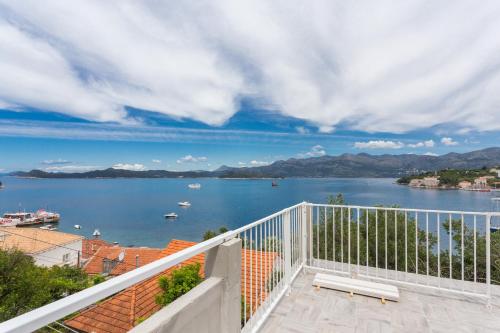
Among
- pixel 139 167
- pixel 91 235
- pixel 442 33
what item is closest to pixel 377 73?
pixel 442 33

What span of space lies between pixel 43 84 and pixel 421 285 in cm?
2027

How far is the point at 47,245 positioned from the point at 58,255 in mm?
2770

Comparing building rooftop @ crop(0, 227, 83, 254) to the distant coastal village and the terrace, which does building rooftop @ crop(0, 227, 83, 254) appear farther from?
the distant coastal village

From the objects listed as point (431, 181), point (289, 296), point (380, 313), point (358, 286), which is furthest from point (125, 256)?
point (431, 181)

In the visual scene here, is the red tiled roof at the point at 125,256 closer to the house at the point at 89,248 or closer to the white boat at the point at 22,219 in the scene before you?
the house at the point at 89,248

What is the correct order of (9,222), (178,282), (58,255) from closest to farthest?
(178,282)
(58,255)
(9,222)

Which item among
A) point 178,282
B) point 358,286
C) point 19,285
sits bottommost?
point 19,285

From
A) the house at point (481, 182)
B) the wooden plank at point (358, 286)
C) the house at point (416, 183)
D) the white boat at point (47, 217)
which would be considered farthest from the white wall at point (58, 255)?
the house at point (416, 183)

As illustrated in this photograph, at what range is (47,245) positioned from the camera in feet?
78.1

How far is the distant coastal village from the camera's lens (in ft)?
101

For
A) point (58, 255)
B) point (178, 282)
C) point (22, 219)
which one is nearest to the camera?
point (178, 282)

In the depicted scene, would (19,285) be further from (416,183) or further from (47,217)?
(416,183)

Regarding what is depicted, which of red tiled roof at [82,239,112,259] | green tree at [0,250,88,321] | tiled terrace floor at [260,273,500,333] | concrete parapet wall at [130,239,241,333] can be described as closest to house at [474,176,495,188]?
tiled terrace floor at [260,273,500,333]

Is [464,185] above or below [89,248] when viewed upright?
above
